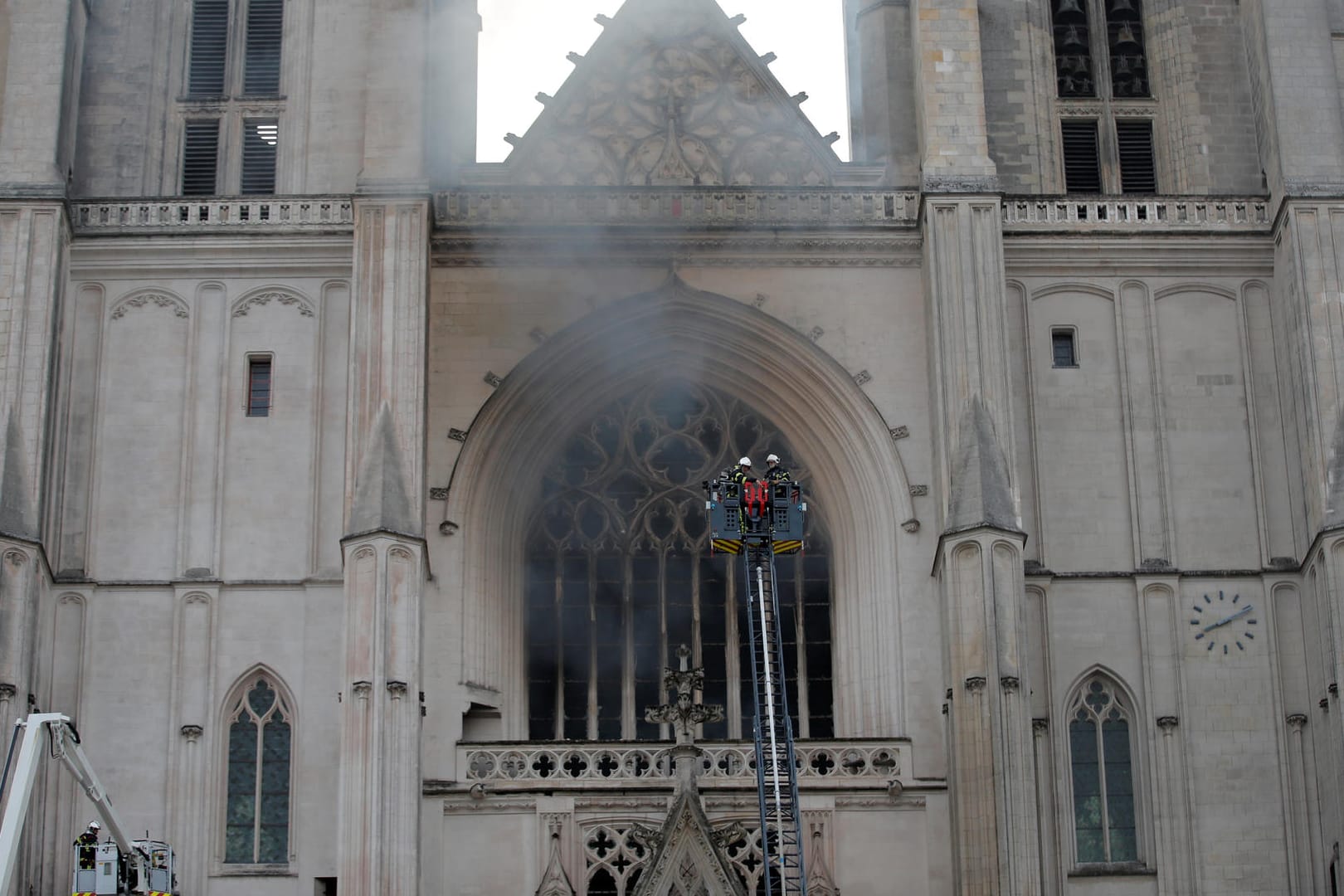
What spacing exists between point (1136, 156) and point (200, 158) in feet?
40.2

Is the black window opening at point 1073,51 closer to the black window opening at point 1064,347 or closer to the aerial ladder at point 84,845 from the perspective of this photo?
the black window opening at point 1064,347

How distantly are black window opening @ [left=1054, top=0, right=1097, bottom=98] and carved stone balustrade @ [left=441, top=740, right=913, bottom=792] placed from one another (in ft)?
33.0

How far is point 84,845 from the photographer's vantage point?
99.6 feet

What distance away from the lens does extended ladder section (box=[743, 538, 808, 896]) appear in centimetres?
3100

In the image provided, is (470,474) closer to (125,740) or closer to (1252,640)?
(125,740)

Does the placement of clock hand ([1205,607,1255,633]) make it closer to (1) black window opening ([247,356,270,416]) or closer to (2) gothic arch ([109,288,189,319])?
(1) black window opening ([247,356,270,416])

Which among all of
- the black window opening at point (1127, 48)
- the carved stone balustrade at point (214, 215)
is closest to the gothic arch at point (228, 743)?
the carved stone balustrade at point (214, 215)

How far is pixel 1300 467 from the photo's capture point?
34438 millimetres

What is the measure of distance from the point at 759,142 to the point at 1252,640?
9196 millimetres

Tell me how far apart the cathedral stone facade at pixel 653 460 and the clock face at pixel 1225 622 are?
0.06 metres

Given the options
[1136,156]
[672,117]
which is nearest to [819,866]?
[672,117]

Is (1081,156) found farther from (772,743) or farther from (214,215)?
(214,215)

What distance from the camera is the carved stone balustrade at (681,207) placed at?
3562 centimetres

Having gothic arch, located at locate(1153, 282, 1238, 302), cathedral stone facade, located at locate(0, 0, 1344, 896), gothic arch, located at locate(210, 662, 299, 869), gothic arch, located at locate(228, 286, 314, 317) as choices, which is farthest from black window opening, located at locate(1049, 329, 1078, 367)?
gothic arch, located at locate(210, 662, 299, 869)
